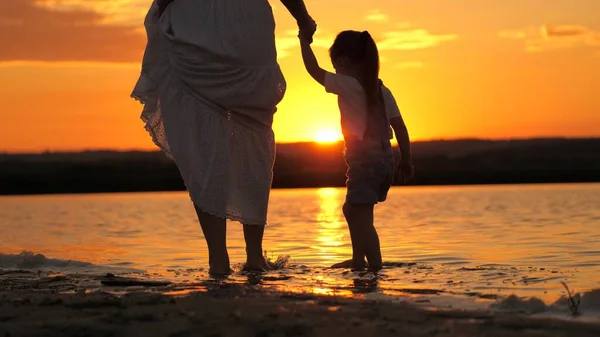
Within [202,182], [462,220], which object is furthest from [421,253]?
[462,220]

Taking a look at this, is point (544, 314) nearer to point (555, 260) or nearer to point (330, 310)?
point (330, 310)

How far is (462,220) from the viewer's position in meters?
12.8

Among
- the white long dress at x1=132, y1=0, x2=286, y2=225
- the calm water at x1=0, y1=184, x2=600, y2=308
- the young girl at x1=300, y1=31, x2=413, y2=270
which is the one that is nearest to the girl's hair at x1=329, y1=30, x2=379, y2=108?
the young girl at x1=300, y1=31, x2=413, y2=270

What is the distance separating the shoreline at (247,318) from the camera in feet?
12.3

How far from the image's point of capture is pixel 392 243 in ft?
31.2

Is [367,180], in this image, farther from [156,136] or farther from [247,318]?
[247,318]

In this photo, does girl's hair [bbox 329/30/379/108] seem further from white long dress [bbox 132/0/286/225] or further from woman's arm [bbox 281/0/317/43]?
white long dress [bbox 132/0/286/225]

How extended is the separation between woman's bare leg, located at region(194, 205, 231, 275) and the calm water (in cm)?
19

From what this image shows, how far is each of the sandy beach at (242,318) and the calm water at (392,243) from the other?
0.87m

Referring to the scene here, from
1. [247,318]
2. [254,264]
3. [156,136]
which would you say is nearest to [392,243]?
[254,264]

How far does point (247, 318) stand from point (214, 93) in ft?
9.15

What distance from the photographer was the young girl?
6.81 metres

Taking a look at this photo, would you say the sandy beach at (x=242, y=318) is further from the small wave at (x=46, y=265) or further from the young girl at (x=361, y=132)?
the small wave at (x=46, y=265)

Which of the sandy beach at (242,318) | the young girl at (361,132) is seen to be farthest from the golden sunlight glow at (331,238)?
the sandy beach at (242,318)
